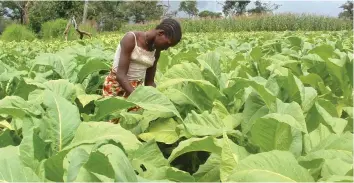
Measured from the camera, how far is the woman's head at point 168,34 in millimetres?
3262

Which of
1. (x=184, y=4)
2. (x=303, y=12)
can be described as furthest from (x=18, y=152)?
(x=184, y=4)

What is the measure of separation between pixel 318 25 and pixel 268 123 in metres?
25.8

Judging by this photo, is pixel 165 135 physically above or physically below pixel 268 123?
below

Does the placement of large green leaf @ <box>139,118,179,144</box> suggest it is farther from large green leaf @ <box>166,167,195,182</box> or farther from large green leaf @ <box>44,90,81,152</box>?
large green leaf @ <box>166,167,195,182</box>

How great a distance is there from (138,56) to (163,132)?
5.14 feet

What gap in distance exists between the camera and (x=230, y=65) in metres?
3.58

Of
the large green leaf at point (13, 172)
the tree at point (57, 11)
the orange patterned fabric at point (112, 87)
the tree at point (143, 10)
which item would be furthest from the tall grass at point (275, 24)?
the tree at point (143, 10)

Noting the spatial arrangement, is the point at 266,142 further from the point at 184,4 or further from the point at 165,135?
the point at 184,4

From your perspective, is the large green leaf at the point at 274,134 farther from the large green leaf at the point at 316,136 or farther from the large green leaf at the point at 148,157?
the large green leaf at the point at 148,157

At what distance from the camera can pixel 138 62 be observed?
11.8 feet

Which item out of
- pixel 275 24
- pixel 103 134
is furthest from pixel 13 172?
pixel 275 24

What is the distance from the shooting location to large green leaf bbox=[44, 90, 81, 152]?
175 centimetres

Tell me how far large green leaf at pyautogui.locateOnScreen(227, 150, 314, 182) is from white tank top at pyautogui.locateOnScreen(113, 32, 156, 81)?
237 centimetres

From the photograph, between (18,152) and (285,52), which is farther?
(285,52)
